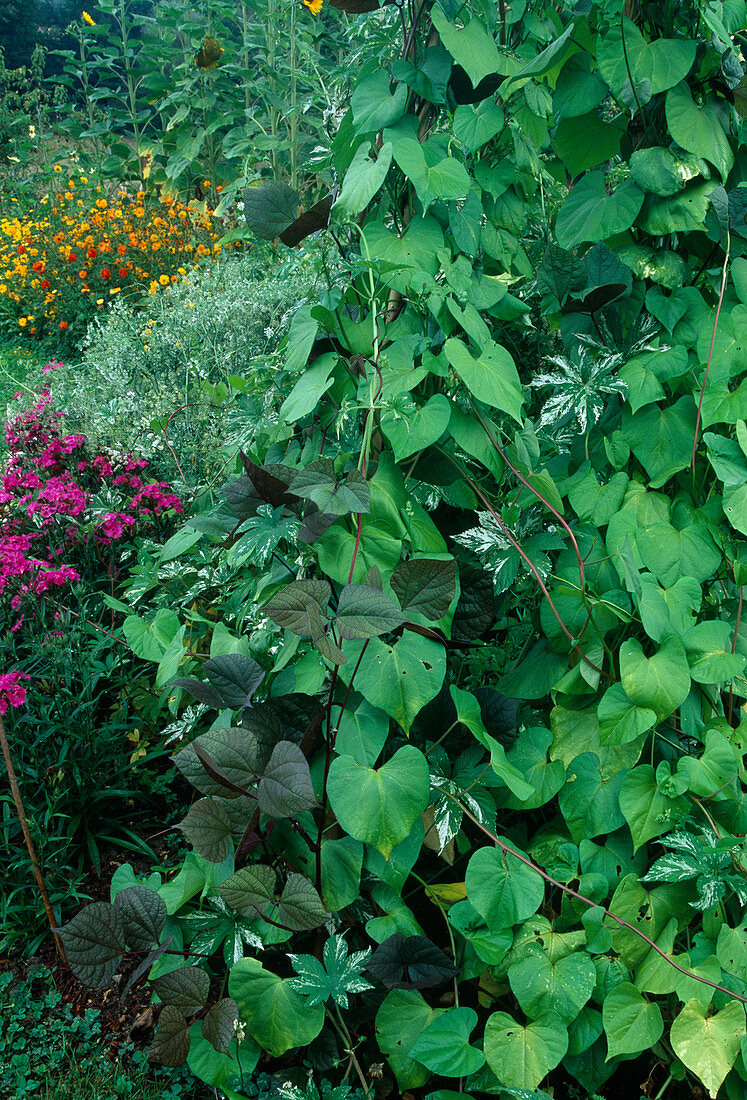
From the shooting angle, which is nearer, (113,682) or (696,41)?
(696,41)

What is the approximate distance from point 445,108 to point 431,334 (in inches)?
16.0

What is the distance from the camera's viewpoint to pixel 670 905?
54.1 inches

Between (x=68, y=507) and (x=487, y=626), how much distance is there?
154 centimetres

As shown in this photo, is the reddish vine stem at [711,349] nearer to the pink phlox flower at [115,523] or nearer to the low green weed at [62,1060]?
the low green weed at [62,1060]

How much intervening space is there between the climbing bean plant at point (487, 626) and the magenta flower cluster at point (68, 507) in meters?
0.96

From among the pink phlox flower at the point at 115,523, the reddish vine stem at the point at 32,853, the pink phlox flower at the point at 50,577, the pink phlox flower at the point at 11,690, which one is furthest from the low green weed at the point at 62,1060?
the pink phlox flower at the point at 115,523

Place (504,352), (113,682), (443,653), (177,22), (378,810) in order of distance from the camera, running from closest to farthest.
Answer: (378,810) < (443,653) < (504,352) < (113,682) < (177,22)

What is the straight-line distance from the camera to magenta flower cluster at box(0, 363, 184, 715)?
91.6 inches

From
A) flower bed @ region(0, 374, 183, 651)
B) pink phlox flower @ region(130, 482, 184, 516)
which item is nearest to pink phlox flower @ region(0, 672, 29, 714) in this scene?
flower bed @ region(0, 374, 183, 651)

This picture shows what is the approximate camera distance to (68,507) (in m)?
2.47

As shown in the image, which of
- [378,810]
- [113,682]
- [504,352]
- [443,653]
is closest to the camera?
[378,810]

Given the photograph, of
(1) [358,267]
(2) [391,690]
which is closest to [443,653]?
(2) [391,690]

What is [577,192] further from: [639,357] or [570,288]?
[639,357]

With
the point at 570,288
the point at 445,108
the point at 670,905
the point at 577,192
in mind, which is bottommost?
the point at 670,905
